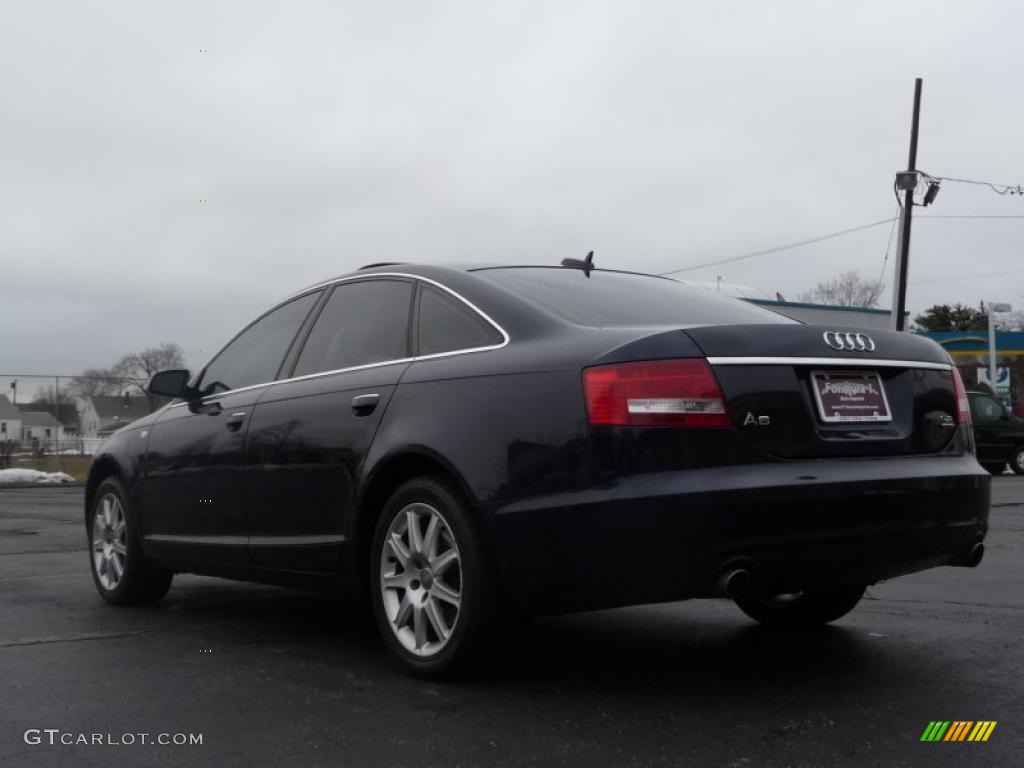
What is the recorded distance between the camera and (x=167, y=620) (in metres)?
5.98

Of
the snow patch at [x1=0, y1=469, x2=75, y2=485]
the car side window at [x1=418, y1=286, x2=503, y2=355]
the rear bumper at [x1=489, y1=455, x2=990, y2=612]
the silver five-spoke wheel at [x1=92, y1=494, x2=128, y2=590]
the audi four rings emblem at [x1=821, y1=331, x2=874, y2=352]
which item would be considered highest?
the car side window at [x1=418, y1=286, x2=503, y2=355]

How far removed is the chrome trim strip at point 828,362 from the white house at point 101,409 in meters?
23.7

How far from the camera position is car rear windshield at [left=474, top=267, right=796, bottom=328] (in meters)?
4.46

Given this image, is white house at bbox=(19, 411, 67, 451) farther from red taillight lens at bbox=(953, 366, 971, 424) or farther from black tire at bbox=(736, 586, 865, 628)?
red taillight lens at bbox=(953, 366, 971, 424)

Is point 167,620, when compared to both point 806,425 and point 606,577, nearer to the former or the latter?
point 606,577

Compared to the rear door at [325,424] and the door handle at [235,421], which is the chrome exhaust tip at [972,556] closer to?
the rear door at [325,424]

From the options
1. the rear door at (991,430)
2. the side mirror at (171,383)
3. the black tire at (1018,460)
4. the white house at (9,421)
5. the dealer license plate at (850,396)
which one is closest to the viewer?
the dealer license plate at (850,396)

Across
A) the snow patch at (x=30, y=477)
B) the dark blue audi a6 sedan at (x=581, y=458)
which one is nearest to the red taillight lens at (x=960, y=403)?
the dark blue audi a6 sedan at (x=581, y=458)

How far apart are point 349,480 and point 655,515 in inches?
57.4

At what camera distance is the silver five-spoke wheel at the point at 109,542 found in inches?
256

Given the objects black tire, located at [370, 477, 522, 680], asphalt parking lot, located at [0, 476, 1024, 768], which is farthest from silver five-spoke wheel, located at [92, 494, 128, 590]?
black tire, located at [370, 477, 522, 680]

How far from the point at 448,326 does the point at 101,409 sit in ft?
81.9

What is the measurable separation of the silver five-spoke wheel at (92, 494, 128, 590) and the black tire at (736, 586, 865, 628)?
3283 mm

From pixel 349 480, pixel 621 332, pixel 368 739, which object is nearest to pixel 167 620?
pixel 349 480
